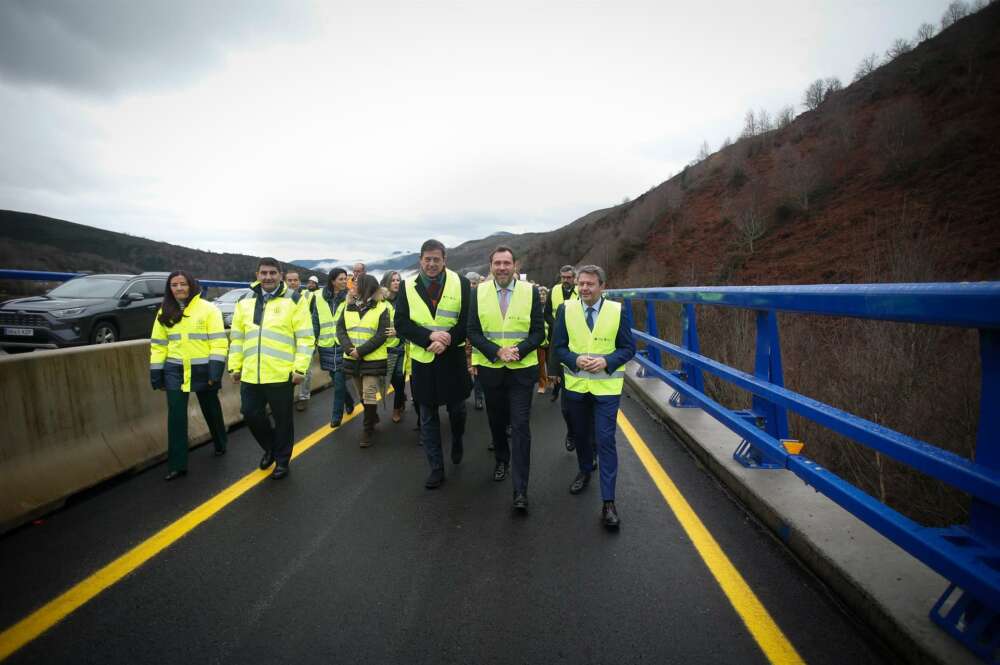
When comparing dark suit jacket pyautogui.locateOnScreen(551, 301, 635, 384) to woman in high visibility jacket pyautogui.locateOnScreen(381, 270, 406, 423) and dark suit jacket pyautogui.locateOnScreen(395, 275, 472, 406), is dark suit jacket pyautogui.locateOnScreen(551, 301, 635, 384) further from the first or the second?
woman in high visibility jacket pyautogui.locateOnScreen(381, 270, 406, 423)

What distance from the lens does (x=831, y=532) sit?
2.63 metres

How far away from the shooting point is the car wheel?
950 cm

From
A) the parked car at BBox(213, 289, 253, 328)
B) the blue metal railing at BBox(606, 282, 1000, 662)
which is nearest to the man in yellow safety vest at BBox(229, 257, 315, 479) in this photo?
the blue metal railing at BBox(606, 282, 1000, 662)

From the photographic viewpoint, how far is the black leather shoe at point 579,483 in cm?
379

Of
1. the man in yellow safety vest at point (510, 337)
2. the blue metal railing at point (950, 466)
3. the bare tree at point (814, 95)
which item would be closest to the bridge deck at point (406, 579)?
the blue metal railing at point (950, 466)

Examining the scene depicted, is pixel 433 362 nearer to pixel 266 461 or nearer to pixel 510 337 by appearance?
pixel 510 337

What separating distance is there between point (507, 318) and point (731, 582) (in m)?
2.25

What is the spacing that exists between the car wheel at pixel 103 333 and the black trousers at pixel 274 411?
7.76 meters

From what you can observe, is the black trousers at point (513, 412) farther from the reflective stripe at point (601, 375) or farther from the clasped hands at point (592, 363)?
the clasped hands at point (592, 363)

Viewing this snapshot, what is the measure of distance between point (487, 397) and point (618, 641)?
7.05ft

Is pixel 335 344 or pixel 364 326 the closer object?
pixel 364 326

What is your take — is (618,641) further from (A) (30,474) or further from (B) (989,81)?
(B) (989,81)

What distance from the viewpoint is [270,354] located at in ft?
13.5

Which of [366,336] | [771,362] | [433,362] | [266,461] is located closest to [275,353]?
[266,461]
